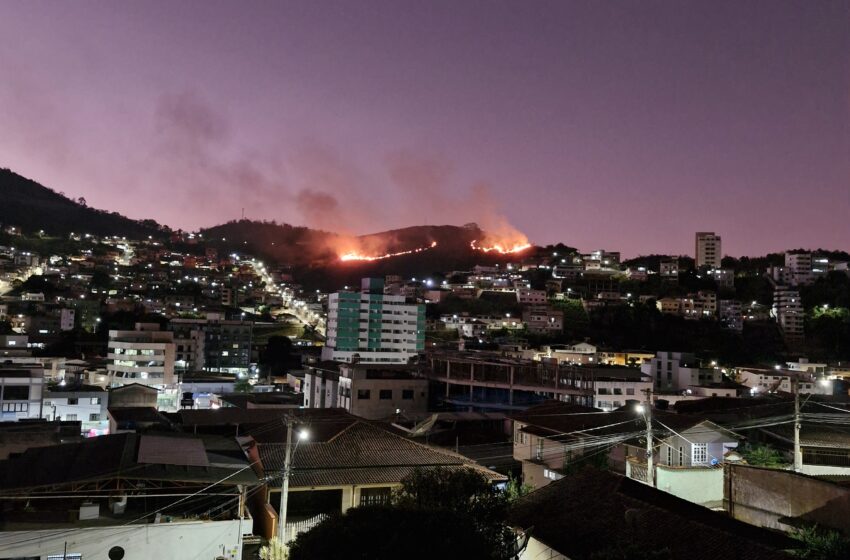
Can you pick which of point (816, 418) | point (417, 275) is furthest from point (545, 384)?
point (417, 275)

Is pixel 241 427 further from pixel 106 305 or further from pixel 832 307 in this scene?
pixel 832 307

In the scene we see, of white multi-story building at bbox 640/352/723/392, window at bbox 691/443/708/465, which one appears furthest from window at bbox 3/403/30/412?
white multi-story building at bbox 640/352/723/392

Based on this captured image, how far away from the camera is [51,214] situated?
14362 centimetres

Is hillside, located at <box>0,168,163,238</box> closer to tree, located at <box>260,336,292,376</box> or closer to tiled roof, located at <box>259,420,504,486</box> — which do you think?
tree, located at <box>260,336,292,376</box>

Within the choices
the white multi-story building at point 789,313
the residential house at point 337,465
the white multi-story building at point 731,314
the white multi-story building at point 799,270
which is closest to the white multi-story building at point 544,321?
the white multi-story building at point 731,314

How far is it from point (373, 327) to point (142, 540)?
55.0m

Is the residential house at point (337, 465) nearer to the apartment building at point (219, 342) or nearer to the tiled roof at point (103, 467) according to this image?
the tiled roof at point (103, 467)

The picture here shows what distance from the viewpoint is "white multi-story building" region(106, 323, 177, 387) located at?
1718 inches

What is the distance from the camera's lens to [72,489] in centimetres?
1174

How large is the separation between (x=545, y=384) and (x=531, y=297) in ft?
145

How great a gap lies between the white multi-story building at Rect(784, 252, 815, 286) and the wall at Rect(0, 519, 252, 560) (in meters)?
100

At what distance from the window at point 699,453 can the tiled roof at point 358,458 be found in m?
5.09

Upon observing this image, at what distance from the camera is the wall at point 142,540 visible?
34.8 ft

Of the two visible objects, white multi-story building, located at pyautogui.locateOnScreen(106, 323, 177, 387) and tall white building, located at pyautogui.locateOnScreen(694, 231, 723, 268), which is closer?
white multi-story building, located at pyautogui.locateOnScreen(106, 323, 177, 387)
